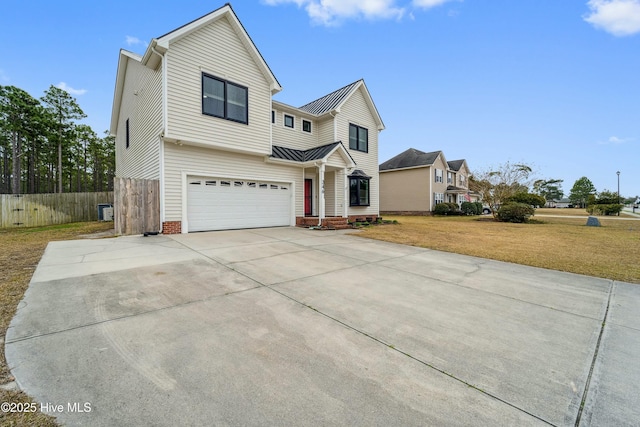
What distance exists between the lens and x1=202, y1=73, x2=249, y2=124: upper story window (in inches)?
402

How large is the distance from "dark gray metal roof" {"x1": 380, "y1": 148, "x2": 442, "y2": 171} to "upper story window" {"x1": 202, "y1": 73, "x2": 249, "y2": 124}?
75.2 feet

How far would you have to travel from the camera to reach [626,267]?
5953 mm

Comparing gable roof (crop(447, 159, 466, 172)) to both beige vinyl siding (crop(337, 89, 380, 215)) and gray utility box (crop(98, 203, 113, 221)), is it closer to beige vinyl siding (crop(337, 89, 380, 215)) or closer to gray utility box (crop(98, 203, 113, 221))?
beige vinyl siding (crop(337, 89, 380, 215))

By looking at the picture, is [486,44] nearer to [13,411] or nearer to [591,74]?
[591,74]

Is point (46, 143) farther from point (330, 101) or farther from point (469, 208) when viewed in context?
point (469, 208)

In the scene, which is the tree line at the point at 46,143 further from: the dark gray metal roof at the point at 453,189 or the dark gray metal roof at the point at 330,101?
the dark gray metal roof at the point at 453,189

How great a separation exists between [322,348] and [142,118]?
1361cm

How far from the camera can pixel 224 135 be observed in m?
10.5

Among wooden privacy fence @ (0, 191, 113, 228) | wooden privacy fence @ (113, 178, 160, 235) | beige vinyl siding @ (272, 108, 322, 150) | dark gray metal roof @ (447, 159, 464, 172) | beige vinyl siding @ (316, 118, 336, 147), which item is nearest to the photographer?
wooden privacy fence @ (113, 178, 160, 235)

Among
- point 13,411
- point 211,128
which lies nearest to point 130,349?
point 13,411

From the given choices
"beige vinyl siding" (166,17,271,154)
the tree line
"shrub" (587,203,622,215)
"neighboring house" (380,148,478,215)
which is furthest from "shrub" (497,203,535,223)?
the tree line

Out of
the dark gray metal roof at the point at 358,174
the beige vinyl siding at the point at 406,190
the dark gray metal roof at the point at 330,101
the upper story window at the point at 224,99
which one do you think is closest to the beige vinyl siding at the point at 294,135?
the dark gray metal roof at the point at 330,101

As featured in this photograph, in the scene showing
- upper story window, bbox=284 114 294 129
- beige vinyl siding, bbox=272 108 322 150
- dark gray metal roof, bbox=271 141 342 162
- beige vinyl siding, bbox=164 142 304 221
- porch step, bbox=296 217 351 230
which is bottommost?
porch step, bbox=296 217 351 230

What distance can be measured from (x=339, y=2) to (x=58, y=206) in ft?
67.2
